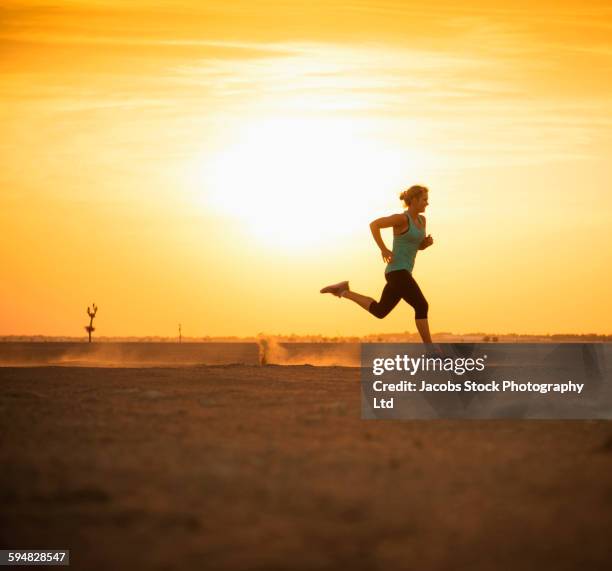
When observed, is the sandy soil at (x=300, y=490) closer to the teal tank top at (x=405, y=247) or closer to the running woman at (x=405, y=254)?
the running woman at (x=405, y=254)

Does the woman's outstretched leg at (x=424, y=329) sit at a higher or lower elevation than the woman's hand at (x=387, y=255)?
lower

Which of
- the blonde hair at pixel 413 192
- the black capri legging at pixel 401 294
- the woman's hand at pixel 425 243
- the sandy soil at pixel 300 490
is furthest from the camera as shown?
the woman's hand at pixel 425 243

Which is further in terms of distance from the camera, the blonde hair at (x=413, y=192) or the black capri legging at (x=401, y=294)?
the blonde hair at (x=413, y=192)

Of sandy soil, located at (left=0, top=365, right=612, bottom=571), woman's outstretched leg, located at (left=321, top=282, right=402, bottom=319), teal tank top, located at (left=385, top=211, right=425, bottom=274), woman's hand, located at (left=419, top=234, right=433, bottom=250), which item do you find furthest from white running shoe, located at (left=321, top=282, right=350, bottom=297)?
sandy soil, located at (left=0, top=365, right=612, bottom=571)

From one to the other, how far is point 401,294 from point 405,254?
18.8 inches

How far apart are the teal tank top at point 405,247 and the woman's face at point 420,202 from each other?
17 centimetres

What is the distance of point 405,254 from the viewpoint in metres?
12.2

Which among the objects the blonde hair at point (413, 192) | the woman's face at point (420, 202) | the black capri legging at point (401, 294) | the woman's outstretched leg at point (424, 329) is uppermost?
the blonde hair at point (413, 192)

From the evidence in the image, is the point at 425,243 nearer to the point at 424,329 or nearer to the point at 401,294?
the point at 401,294

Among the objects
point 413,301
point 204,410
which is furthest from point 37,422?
point 413,301

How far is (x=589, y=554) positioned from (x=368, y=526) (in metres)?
0.90

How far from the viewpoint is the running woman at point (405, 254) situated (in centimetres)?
1215

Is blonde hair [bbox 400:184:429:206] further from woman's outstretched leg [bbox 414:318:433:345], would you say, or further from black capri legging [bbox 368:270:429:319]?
woman's outstretched leg [bbox 414:318:433:345]

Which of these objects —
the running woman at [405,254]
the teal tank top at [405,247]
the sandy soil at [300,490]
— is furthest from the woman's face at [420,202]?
the sandy soil at [300,490]
